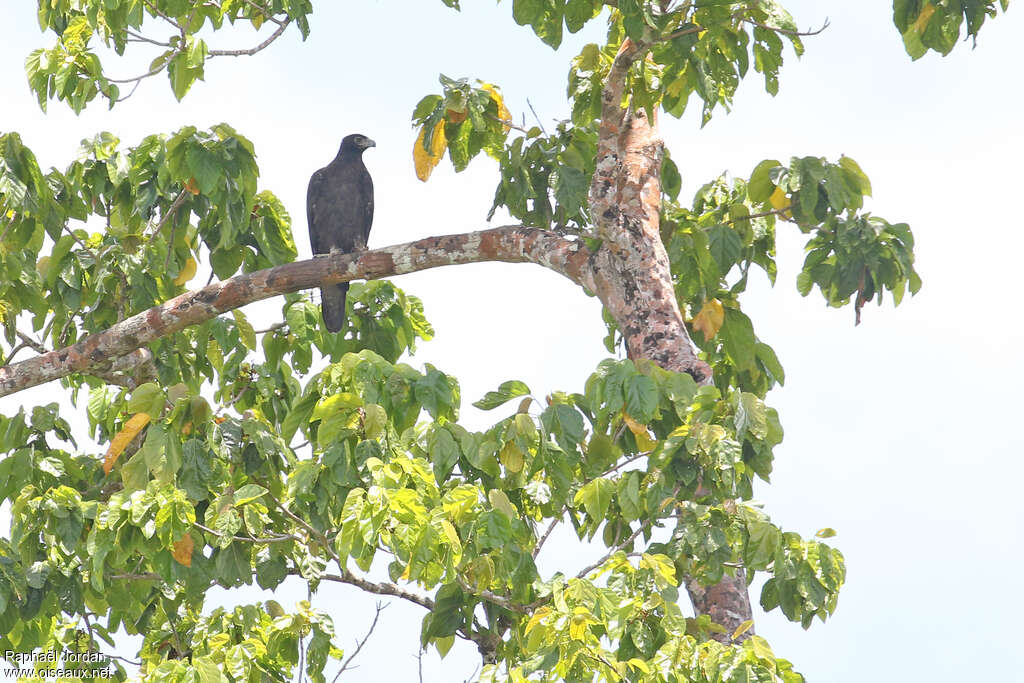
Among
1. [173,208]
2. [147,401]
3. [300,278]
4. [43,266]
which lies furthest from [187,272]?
[147,401]

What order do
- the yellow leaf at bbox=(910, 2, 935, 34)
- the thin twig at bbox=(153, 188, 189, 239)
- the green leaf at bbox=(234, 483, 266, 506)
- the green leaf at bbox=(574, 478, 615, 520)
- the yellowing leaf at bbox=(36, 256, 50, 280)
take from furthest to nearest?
the yellowing leaf at bbox=(36, 256, 50, 280), the thin twig at bbox=(153, 188, 189, 239), the yellow leaf at bbox=(910, 2, 935, 34), the green leaf at bbox=(234, 483, 266, 506), the green leaf at bbox=(574, 478, 615, 520)

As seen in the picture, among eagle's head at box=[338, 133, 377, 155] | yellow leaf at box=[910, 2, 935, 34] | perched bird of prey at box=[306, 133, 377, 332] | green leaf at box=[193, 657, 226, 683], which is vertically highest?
eagle's head at box=[338, 133, 377, 155]

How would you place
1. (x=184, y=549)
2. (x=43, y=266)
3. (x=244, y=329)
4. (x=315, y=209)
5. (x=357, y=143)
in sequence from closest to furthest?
(x=184, y=549) < (x=43, y=266) < (x=244, y=329) < (x=315, y=209) < (x=357, y=143)

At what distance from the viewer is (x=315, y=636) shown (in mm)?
5223

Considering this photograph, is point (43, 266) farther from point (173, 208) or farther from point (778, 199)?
point (778, 199)

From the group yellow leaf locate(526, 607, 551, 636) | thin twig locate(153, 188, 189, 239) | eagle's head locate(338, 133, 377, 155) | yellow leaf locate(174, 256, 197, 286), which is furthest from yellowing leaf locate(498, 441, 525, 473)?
eagle's head locate(338, 133, 377, 155)

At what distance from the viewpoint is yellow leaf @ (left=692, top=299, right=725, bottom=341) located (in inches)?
237

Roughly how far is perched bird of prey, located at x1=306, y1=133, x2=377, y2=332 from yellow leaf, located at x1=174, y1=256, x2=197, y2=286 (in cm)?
155

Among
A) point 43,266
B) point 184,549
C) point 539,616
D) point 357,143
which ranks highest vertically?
point 357,143

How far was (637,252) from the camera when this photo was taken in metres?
5.41

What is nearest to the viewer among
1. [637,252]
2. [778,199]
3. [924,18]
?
[924,18]

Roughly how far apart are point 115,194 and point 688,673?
4.43 metres

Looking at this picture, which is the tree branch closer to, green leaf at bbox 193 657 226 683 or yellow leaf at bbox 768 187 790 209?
yellow leaf at bbox 768 187 790 209

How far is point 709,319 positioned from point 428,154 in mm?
1645
